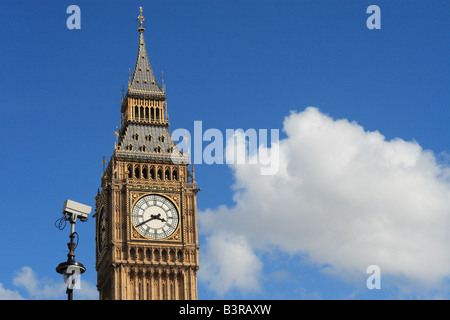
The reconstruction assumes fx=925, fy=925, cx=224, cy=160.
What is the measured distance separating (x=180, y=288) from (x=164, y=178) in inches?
570

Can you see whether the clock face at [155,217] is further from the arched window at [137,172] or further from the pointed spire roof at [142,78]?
the pointed spire roof at [142,78]

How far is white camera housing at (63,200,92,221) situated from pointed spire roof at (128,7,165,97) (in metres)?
81.0

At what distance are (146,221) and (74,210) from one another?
69.5m

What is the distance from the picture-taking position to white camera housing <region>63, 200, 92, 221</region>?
152ft

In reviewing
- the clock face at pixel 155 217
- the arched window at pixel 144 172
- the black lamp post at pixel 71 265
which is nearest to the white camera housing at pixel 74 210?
the black lamp post at pixel 71 265

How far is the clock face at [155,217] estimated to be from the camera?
11562 cm

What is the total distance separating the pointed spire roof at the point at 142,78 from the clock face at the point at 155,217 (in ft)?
56.8

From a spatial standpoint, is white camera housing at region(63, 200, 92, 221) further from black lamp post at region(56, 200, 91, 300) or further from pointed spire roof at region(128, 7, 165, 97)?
pointed spire roof at region(128, 7, 165, 97)

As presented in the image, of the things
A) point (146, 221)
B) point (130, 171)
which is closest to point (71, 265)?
point (146, 221)

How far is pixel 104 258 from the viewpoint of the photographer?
386 ft

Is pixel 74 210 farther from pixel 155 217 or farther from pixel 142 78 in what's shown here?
pixel 142 78
